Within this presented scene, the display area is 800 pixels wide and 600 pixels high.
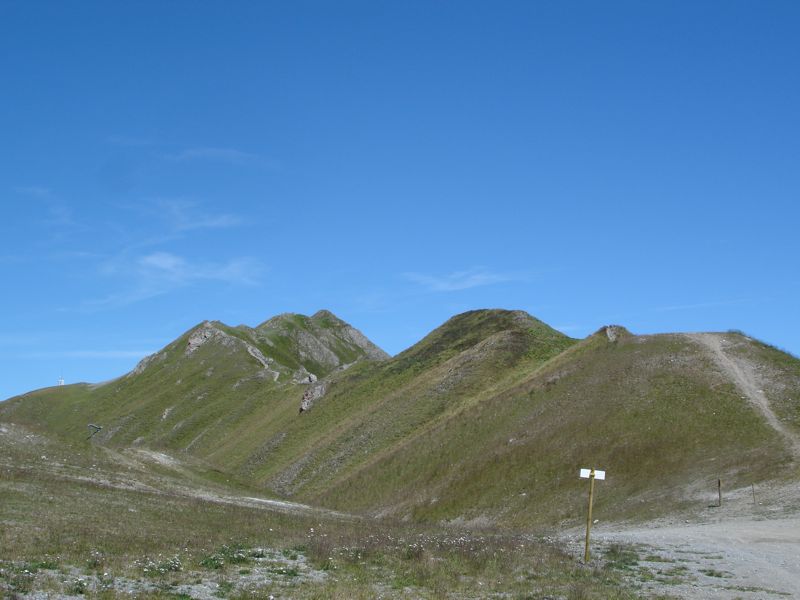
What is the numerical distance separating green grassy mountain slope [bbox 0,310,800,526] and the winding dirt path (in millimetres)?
172

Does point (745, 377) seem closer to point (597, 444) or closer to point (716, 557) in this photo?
point (597, 444)

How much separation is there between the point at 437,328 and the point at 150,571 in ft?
326

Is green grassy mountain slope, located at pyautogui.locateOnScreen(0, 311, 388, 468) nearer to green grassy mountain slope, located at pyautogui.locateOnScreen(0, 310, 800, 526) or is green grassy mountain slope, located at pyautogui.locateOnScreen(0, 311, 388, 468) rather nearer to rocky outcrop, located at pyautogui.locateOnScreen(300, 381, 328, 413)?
green grassy mountain slope, located at pyautogui.locateOnScreen(0, 310, 800, 526)

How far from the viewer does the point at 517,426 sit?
61656mm

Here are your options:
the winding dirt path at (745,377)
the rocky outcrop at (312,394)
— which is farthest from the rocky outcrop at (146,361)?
the winding dirt path at (745,377)

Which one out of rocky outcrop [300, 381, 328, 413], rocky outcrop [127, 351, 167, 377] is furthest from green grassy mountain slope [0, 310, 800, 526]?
rocky outcrop [127, 351, 167, 377]

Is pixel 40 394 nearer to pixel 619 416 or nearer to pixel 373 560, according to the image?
pixel 619 416

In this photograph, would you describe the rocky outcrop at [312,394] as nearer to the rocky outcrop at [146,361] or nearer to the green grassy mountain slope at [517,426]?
the green grassy mountain slope at [517,426]

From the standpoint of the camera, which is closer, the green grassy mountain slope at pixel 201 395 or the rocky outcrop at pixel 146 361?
the green grassy mountain slope at pixel 201 395

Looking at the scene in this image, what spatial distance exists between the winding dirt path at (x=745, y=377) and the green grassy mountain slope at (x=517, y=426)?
0.56ft

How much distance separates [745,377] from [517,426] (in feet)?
59.3

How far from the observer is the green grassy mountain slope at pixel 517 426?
46.4 metres

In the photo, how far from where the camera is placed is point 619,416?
54.8m

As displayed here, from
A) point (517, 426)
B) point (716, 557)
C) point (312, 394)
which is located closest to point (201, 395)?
point (312, 394)
